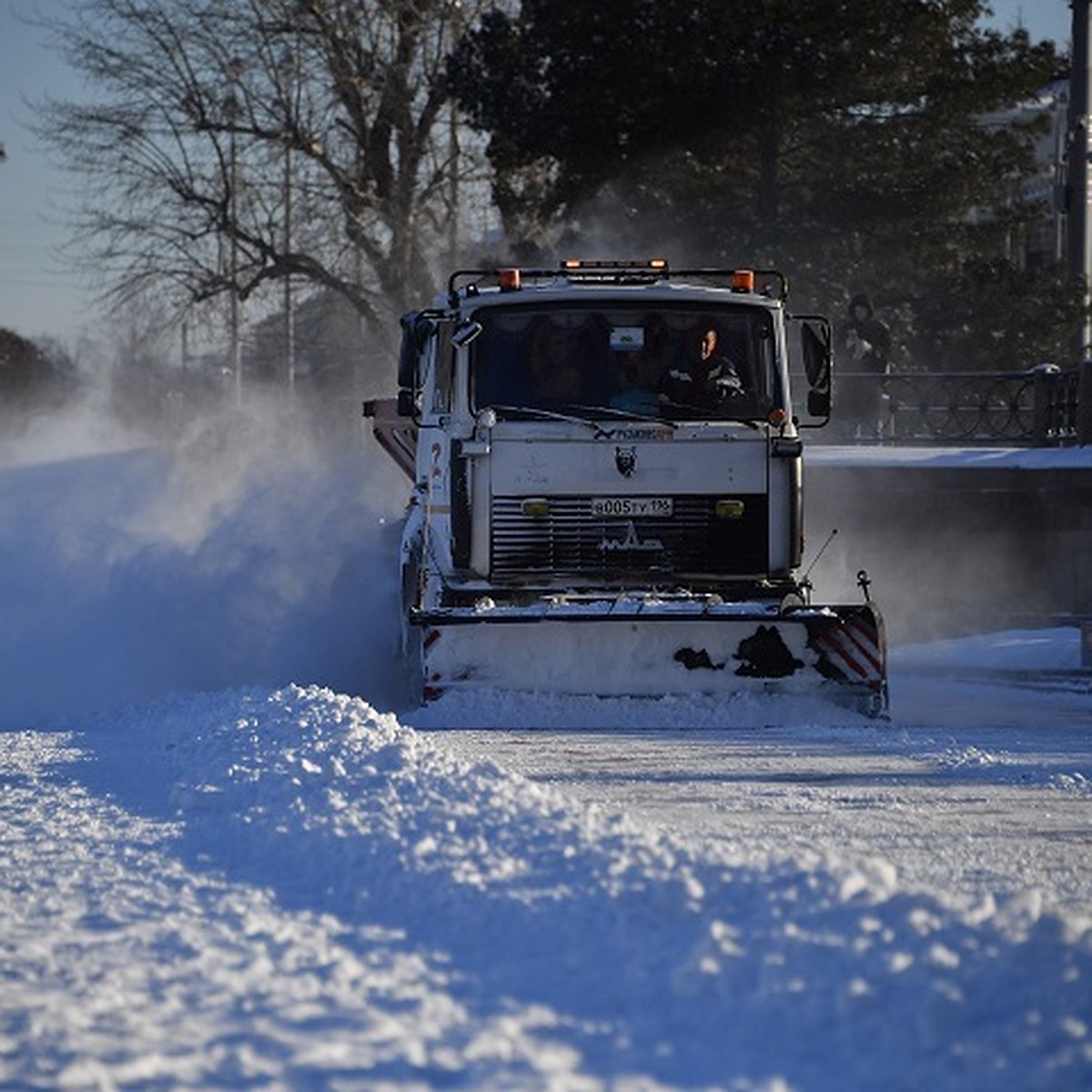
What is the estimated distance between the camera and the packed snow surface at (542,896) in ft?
17.1

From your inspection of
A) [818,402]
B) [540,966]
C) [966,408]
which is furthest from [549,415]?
[966,408]

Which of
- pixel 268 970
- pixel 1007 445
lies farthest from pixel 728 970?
pixel 1007 445

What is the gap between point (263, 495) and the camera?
814 inches

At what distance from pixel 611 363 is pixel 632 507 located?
916mm

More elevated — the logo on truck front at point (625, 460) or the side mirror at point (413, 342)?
the side mirror at point (413, 342)

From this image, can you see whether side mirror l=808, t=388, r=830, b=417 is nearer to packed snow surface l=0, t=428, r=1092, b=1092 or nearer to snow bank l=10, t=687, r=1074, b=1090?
packed snow surface l=0, t=428, r=1092, b=1092

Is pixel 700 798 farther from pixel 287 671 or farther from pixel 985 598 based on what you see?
pixel 985 598

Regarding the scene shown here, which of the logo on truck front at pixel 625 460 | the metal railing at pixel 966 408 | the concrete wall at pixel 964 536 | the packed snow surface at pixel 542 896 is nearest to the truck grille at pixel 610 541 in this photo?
the logo on truck front at pixel 625 460

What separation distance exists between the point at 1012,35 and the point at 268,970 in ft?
111

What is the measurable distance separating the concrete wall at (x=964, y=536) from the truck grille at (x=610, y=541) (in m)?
9.52

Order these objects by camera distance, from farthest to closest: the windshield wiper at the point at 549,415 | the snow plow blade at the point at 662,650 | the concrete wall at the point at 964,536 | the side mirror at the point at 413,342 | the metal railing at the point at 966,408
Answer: the metal railing at the point at 966,408 < the concrete wall at the point at 964,536 < the side mirror at the point at 413,342 < the windshield wiper at the point at 549,415 < the snow plow blade at the point at 662,650

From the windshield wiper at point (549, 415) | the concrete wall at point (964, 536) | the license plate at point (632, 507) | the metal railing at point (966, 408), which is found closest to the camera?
the windshield wiper at point (549, 415)

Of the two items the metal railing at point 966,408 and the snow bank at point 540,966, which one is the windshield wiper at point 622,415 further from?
the metal railing at point 966,408

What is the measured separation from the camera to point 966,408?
27.8 meters
